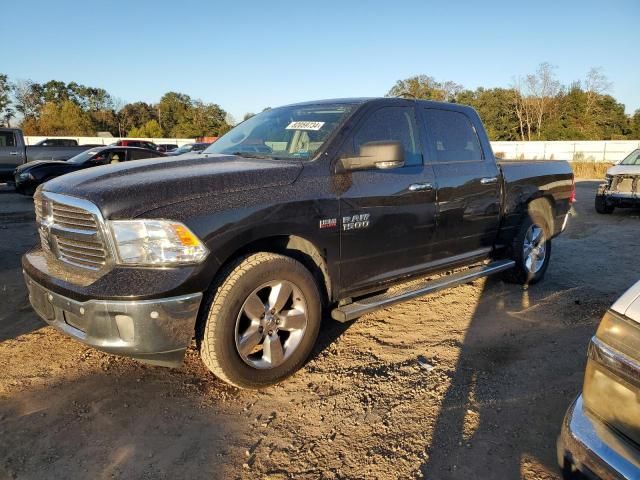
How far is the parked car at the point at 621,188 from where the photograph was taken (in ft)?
37.0

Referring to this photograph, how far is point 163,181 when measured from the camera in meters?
2.80

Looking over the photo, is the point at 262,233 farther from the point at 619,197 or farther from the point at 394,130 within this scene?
the point at 619,197

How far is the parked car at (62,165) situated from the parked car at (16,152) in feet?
9.48

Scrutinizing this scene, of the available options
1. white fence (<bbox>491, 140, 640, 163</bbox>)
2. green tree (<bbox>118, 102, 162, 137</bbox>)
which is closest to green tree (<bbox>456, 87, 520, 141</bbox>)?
white fence (<bbox>491, 140, 640, 163</bbox>)

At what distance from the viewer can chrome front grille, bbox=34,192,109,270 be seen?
2678 mm

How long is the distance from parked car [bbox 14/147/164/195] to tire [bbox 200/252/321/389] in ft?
32.3

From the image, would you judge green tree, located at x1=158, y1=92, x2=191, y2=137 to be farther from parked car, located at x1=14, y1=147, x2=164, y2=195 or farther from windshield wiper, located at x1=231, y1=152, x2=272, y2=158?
windshield wiper, located at x1=231, y1=152, x2=272, y2=158

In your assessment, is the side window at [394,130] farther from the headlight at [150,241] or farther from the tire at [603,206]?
the tire at [603,206]

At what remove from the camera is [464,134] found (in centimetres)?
464

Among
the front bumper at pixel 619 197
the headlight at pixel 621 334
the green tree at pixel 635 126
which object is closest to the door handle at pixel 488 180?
the headlight at pixel 621 334

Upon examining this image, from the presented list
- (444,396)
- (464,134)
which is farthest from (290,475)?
(464,134)

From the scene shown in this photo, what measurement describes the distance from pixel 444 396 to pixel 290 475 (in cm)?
119

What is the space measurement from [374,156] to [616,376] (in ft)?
6.69

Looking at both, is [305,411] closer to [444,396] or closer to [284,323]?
[284,323]
